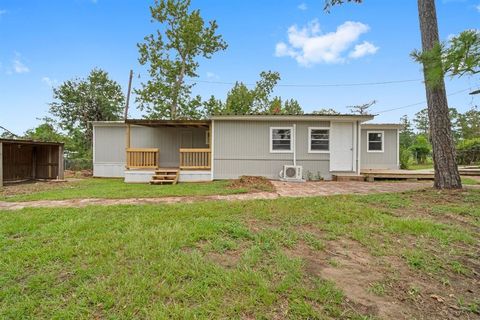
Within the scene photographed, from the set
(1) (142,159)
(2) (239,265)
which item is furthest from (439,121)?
(1) (142,159)

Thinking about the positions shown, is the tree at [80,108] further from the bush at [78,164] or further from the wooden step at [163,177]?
the wooden step at [163,177]

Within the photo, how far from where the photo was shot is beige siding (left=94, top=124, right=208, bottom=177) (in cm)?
1204

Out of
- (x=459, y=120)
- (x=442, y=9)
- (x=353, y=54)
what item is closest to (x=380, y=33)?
(x=353, y=54)

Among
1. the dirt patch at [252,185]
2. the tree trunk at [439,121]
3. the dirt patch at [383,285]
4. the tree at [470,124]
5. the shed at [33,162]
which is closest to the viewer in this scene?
the dirt patch at [383,285]

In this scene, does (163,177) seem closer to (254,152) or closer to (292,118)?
(254,152)

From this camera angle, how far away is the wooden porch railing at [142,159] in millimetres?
10102

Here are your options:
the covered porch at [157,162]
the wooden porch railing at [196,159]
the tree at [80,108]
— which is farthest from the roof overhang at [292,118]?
the tree at [80,108]

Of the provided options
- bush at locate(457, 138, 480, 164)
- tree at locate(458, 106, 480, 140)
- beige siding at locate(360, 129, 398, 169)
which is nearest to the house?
beige siding at locate(360, 129, 398, 169)

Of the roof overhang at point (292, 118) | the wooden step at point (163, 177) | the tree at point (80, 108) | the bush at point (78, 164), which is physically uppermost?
the tree at point (80, 108)

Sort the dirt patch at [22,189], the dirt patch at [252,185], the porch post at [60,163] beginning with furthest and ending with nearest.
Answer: the porch post at [60,163], the dirt patch at [252,185], the dirt patch at [22,189]

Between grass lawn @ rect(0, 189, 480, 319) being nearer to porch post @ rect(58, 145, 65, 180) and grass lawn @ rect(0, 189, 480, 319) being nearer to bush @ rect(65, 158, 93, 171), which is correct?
porch post @ rect(58, 145, 65, 180)

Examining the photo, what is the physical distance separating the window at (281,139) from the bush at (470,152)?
50.6ft

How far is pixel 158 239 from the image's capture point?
299cm

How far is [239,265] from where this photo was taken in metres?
2.43
